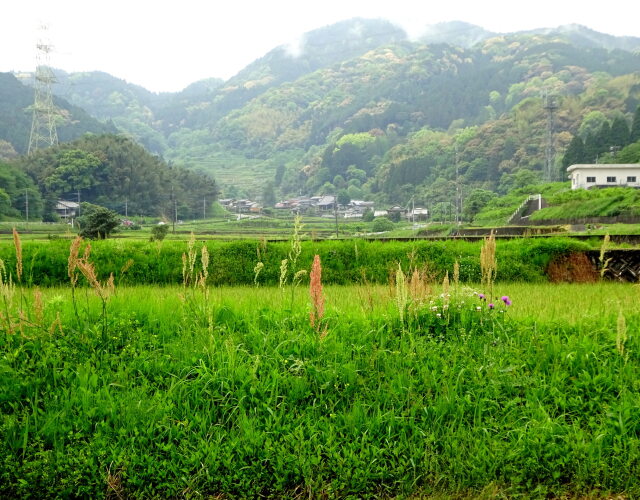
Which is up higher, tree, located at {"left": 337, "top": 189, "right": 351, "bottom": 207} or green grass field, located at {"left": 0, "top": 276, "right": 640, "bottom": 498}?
tree, located at {"left": 337, "top": 189, "right": 351, "bottom": 207}

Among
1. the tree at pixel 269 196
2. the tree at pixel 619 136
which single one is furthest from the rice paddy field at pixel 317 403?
the tree at pixel 269 196

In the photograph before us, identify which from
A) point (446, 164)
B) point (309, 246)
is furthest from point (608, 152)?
point (309, 246)

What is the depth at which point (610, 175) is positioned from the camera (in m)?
55.8

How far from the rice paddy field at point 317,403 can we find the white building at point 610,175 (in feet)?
188

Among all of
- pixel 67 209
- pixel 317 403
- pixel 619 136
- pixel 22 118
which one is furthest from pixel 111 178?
pixel 317 403

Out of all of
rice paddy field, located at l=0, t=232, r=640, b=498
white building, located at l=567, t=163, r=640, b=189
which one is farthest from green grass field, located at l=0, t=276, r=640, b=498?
white building, located at l=567, t=163, r=640, b=189

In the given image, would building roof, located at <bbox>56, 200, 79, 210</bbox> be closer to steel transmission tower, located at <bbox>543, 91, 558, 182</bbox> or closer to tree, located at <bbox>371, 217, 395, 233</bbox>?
tree, located at <bbox>371, 217, 395, 233</bbox>

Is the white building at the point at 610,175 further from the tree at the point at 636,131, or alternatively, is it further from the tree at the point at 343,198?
the tree at the point at 343,198

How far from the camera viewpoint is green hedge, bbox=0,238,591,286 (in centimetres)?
1133

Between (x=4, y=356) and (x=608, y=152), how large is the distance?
7829 centimetres

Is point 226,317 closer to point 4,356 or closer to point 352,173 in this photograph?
point 4,356

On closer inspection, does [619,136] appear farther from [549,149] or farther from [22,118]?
[22,118]

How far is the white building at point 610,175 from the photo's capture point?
2169 inches

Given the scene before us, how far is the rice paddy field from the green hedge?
19.8 ft
